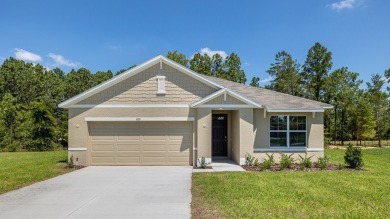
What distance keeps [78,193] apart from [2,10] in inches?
506

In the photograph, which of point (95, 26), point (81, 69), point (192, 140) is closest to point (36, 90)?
point (81, 69)

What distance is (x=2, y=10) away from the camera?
15.7m

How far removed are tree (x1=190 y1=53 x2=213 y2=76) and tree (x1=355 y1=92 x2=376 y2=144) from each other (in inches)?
727

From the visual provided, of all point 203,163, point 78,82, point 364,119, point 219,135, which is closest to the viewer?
point 203,163

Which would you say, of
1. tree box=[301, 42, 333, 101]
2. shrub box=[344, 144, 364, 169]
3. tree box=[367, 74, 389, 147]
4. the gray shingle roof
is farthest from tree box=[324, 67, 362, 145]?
shrub box=[344, 144, 364, 169]

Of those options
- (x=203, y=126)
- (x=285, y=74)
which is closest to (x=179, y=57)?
(x=285, y=74)

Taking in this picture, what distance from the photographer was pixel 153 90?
581 inches

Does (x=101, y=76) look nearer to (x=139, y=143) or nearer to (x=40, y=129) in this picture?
(x=40, y=129)

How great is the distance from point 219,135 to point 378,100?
2869 centimetres

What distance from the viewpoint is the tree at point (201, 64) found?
35.8 meters

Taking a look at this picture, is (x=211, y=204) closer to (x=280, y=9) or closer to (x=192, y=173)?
(x=192, y=173)

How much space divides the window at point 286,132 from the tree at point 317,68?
22296 mm

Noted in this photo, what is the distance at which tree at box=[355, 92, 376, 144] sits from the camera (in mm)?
Answer: 33375

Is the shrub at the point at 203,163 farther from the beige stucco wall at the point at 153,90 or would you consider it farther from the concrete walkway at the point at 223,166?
the beige stucco wall at the point at 153,90
